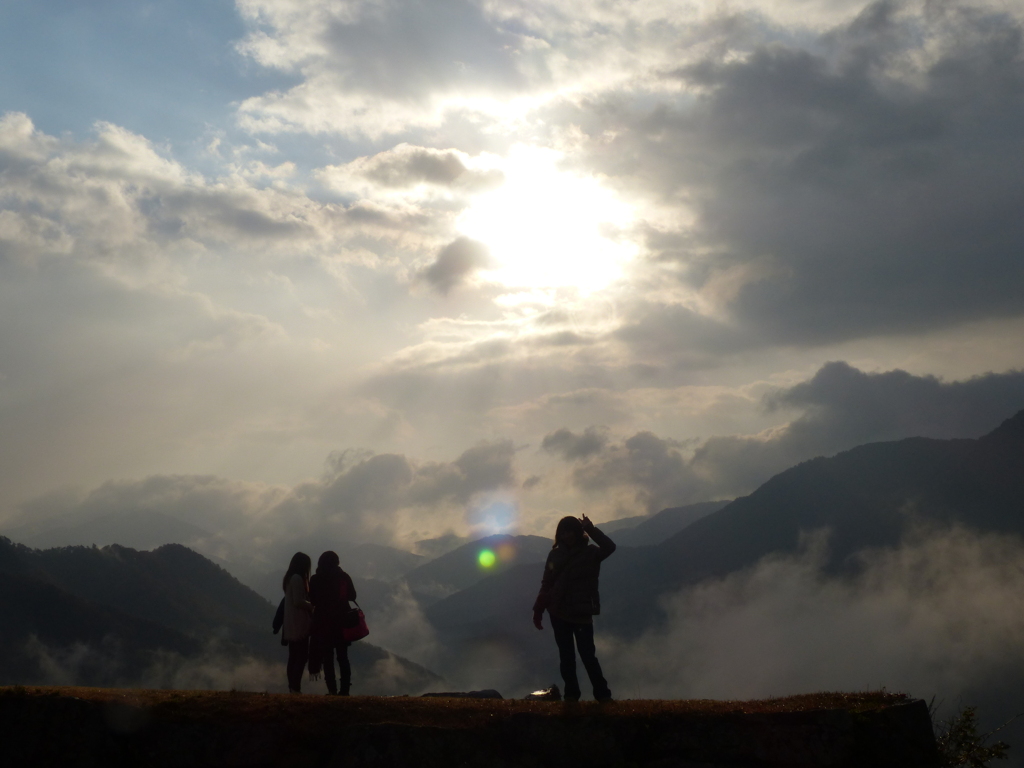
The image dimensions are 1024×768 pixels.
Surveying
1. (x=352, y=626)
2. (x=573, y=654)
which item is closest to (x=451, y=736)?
(x=573, y=654)

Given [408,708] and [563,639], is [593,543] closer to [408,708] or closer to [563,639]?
[563,639]

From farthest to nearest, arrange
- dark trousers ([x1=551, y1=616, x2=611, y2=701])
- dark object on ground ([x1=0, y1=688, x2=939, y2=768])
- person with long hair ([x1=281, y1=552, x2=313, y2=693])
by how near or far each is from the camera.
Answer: person with long hair ([x1=281, y1=552, x2=313, y2=693]), dark trousers ([x1=551, y1=616, x2=611, y2=701]), dark object on ground ([x1=0, y1=688, x2=939, y2=768])

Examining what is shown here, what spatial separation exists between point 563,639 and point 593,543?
1.82m

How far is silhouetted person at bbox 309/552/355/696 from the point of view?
16406 millimetres

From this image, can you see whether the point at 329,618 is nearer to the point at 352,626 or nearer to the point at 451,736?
the point at 352,626

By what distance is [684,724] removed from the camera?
11414 mm

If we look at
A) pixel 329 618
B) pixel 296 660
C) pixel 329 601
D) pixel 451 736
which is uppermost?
pixel 329 601

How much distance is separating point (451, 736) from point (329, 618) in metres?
6.20

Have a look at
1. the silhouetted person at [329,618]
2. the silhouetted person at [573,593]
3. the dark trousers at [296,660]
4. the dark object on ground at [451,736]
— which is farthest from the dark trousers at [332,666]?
the silhouetted person at [573,593]

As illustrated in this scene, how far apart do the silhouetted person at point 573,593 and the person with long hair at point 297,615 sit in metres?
5.85

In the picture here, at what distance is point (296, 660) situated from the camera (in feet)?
54.5

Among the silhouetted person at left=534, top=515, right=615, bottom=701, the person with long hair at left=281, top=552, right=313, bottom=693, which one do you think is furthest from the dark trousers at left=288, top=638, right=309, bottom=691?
the silhouetted person at left=534, top=515, right=615, bottom=701

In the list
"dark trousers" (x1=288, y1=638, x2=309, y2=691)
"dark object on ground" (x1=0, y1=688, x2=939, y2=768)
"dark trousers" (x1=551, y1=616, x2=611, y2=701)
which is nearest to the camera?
"dark object on ground" (x1=0, y1=688, x2=939, y2=768)

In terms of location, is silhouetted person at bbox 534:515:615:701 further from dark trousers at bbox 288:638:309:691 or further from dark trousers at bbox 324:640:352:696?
dark trousers at bbox 288:638:309:691
